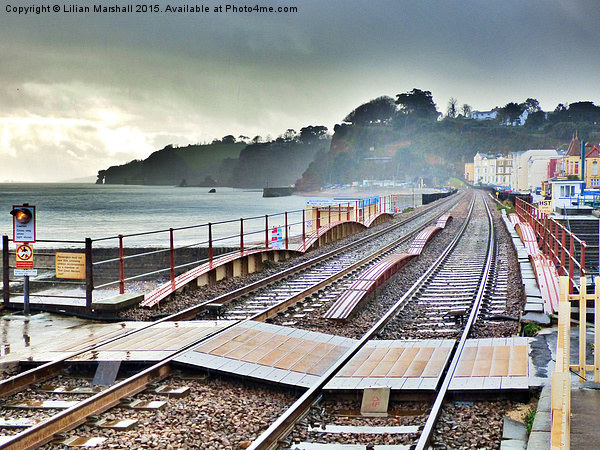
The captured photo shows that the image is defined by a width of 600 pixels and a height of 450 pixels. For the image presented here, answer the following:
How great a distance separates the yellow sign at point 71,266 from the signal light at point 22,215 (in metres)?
0.72

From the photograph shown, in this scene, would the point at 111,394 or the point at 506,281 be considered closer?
the point at 111,394

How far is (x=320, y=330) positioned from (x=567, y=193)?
4676 centimetres

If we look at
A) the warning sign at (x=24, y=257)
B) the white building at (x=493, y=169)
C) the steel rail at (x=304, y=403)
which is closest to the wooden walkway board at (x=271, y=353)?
the steel rail at (x=304, y=403)

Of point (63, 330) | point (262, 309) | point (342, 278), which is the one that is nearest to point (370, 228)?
point (342, 278)

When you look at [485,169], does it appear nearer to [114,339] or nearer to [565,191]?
[565,191]

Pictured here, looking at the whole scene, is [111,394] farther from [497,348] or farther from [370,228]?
[370,228]

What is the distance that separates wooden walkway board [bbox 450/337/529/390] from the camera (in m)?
6.50

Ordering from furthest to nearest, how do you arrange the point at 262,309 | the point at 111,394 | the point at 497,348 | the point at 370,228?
the point at 370,228 → the point at 262,309 → the point at 497,348 → the point at 111,394

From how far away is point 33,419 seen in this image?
596 centimetres

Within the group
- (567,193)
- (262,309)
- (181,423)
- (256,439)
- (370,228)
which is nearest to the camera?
(256,439)

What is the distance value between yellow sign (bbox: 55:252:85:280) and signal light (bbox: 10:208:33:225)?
0.72 meters

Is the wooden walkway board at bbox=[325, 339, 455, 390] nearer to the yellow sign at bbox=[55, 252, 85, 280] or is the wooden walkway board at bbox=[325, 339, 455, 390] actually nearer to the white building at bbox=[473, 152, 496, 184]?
the yellow sign at bbox=[55, 252, 85, 280]

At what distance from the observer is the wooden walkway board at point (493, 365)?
6.50 m

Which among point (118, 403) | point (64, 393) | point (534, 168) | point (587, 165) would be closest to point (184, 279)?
point (64, 393)
